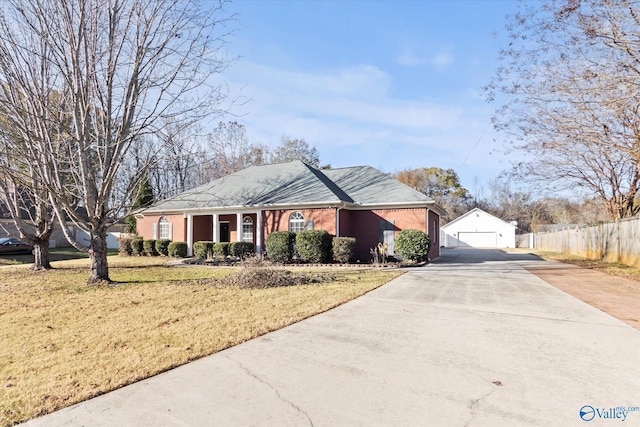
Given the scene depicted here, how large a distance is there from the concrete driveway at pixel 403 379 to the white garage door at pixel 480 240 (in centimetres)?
3908

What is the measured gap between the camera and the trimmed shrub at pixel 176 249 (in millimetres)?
21266

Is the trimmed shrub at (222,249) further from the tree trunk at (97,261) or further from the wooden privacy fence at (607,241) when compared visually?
the wooden privacy fence at (607,241)

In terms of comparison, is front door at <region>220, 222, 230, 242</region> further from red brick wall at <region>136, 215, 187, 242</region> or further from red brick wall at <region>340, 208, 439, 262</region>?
red brick wall at <region>340, 208, 439, 262</region>

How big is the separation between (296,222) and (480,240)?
3128cm

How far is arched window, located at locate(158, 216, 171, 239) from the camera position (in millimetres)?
23527

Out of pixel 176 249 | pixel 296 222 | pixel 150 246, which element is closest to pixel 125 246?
pixel 150 246

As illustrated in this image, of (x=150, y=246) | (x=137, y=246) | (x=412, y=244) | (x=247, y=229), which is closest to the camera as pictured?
(x=412, y=244)

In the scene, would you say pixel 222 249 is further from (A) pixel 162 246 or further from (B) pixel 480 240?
(B) pixel 480 240

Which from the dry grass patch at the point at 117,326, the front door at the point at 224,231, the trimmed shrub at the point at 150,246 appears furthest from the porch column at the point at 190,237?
the dry grass patch at the point at 117,326

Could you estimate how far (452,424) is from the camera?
9.72 feet

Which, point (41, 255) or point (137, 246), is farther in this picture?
point (137, 246)

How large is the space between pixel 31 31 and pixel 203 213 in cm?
1245

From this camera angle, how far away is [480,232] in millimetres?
43281

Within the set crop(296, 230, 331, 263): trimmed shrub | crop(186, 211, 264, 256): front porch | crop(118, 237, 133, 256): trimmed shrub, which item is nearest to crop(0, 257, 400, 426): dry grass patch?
crop(296, 230, 331, 263): trimmed shrub
